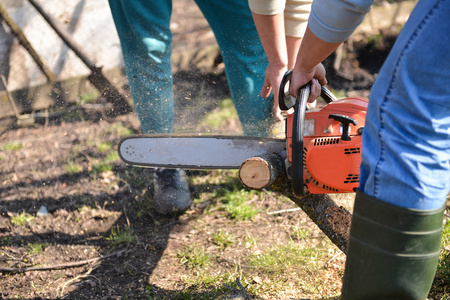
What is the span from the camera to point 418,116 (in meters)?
0.92

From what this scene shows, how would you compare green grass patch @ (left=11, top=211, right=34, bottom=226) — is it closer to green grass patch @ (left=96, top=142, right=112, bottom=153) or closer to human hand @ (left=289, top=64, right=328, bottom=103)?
green grass patch @ (left=96, top=142, right=112, bottom=153)

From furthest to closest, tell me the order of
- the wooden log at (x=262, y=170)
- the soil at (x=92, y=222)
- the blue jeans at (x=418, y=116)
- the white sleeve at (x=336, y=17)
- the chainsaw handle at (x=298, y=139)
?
1. the soil at (x=92, y=222)
2. the wooden log at (x=262, y=170)
3. the chainsaw handle at (x=298, y=139)
4. the white sleeve at (x=336, y=17)
5. the blue jeans at (x=418, y=116)

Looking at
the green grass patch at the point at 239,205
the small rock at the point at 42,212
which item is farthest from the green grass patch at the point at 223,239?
the small rock at the point at 42,212

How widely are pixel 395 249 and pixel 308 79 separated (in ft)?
2.13

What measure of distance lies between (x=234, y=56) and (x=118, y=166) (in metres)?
1.09

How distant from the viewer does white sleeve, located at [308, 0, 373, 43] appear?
109cm

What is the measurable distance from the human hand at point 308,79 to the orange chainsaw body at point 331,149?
8 centimetres

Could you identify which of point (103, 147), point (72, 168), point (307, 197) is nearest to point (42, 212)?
point (72, 168)

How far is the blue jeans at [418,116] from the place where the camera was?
0.90 metres

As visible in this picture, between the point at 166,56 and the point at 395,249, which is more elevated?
the point at 166,56

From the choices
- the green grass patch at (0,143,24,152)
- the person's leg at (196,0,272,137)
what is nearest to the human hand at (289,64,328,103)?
the person's leg at (196,0,272,137)

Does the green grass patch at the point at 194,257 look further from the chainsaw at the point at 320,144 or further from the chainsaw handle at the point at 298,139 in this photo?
the chainsaw handle at the point at 298,139

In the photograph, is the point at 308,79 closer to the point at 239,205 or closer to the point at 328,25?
the point at 328,25

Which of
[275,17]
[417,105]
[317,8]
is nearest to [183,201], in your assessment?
[275,17]
